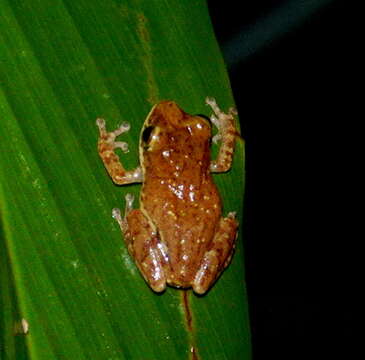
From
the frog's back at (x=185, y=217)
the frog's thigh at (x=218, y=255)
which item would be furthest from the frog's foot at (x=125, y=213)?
the frog's thigh at (x=218, y=255)

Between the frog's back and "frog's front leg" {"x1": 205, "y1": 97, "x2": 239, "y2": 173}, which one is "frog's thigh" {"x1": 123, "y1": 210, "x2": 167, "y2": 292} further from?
"frog's front leg" {"x1": 205, "y1": 97, "x2": 239, "y2": 173}

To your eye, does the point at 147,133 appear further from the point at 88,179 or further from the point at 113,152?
the point at 88,179

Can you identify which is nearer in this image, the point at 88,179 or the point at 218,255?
the point at 88,179

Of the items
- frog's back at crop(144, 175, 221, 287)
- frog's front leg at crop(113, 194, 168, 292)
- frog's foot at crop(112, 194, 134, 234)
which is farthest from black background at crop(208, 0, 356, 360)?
frog's foot at crop(112, 194, 134, 234)

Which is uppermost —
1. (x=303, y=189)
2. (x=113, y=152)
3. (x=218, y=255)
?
(x=113, y=152)

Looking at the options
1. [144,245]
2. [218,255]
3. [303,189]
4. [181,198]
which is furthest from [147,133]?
[303,189]

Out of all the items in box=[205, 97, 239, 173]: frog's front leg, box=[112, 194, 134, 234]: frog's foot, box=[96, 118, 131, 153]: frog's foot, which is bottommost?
box=[112, 194, 134, 234]: frog's foot

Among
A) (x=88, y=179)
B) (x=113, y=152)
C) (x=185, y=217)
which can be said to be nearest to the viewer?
(x=88, y=179)
